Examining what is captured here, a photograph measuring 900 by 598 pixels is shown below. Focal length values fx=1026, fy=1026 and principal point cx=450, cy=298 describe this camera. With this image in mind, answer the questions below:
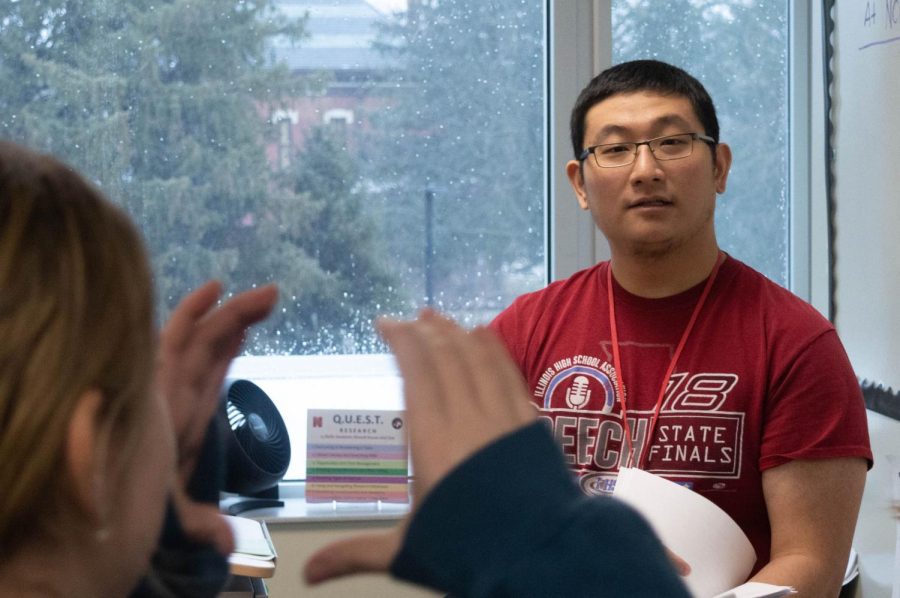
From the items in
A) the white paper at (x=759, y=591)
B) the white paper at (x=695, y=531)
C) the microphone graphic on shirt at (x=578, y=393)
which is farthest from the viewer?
the microphone graphic on shirt at (x=578, y=393)

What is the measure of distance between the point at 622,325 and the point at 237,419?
117cm

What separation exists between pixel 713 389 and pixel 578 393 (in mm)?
241

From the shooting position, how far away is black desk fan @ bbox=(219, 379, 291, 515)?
2.59m

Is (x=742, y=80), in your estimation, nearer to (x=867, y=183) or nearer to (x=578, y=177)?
(x=867, y=183)

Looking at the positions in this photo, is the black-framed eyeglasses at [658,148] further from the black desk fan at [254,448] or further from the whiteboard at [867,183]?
the black desk fan at [254,448]

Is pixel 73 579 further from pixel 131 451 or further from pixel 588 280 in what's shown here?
pixel 588 280

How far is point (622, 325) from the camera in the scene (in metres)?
1.91

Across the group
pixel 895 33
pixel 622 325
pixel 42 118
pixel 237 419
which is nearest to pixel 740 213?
pixel 895 33

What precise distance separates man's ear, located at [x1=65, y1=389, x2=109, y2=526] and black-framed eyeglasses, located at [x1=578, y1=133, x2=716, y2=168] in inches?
64.6

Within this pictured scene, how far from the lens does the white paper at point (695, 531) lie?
1.55 meters

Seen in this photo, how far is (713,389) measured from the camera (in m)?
1.76

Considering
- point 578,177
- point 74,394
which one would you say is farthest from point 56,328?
point 578,177

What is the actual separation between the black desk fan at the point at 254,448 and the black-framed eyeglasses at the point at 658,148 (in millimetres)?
1150

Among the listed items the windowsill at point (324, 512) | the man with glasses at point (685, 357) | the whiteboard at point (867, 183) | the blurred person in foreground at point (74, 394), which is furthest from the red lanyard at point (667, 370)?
the blurred person in foreground at point (74, 394)
